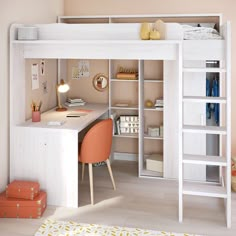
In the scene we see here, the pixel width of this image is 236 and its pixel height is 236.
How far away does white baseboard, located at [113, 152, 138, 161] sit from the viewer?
17.3ft

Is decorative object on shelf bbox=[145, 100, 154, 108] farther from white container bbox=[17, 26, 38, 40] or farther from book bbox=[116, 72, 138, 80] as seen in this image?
white container bbox=[17, 26, 38, 40]

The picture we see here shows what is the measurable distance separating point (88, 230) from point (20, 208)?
2.23 ft

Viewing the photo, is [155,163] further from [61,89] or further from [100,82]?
[61,89]

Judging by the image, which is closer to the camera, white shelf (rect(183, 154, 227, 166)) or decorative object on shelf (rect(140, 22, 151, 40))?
white shelf (rect(183, 154, 227, 166))

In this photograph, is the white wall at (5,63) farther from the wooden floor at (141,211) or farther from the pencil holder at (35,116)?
the wooden floor at (141,211)

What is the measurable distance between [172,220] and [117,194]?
0.80m

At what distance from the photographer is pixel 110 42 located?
3.46 m

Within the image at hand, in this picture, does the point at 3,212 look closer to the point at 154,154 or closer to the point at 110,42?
the point at 110,42

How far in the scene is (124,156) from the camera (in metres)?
5.32

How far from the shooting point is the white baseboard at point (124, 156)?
5.29 meters

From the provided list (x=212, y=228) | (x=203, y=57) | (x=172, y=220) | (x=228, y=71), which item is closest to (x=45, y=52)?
(x=203, y=57)

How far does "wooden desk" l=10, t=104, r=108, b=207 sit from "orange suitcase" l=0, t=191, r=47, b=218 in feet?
0.98

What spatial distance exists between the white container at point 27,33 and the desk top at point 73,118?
0.86 metres

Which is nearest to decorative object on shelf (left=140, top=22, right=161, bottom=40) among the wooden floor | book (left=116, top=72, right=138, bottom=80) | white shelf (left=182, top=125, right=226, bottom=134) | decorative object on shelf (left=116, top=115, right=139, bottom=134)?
white shelf (left=182, top=125, right=226, bottom=134)
